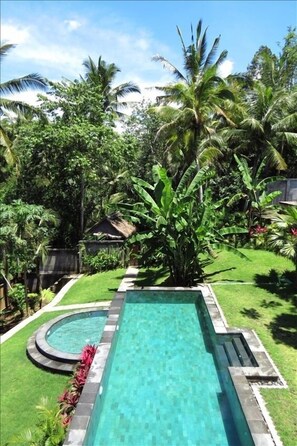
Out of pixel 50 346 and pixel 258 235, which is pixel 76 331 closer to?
pixel 50 346

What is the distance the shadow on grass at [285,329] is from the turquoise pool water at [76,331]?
4.82 meters

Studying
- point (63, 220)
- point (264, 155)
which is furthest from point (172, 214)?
point (63, 220)

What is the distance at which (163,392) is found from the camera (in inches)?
259

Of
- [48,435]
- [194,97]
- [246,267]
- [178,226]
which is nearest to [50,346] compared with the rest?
[48,435]

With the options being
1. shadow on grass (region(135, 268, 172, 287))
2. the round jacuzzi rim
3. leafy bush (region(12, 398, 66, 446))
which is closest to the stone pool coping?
leafy bush (region(12, 398, 66, 446))

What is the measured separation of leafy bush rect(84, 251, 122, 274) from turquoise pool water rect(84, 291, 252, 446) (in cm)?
741

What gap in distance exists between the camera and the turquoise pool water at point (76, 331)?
10.2m

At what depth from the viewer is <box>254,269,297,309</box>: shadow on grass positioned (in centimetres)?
1108

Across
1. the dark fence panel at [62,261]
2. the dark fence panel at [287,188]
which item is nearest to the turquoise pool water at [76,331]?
the dark fence panel at [62,261]

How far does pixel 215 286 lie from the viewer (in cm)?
1228

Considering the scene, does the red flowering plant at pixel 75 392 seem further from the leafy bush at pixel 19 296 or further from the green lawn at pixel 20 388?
the leafy bush at pixel 19 296

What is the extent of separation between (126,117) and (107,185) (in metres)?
5.71

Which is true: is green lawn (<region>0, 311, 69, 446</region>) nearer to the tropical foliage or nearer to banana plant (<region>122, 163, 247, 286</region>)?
banana plant (<region>122, 163, 247, 286</region>)

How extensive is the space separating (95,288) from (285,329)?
8.17 metres
